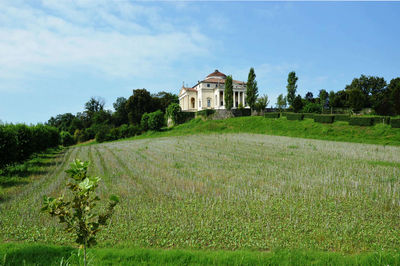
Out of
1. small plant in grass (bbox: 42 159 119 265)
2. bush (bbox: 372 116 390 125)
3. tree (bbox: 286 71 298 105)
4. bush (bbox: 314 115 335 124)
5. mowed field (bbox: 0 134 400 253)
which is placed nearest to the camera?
small plant in grass (bbox: 42 159 119 265)

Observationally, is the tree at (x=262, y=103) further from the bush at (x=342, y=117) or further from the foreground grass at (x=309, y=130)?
the bush at (x=342, y=117)

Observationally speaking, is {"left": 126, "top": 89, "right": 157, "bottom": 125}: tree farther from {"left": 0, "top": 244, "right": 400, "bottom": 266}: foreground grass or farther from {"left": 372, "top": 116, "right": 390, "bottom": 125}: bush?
{"left": 0, "top": 244, "right": 400, "bottom": 266}: foreground grass

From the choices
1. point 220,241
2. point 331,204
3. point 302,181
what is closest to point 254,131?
point 302,181

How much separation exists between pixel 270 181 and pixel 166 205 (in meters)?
4.44

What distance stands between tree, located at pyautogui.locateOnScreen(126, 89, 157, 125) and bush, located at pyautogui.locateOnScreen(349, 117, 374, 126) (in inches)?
2282

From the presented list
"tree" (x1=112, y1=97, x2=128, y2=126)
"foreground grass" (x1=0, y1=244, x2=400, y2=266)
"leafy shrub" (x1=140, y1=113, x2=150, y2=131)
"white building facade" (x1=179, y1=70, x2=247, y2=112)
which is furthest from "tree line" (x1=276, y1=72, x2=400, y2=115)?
"tree" (x1=112, y1=97, x2=128, y2=126)

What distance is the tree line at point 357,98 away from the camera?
1789 inches

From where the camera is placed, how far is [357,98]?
45656mm

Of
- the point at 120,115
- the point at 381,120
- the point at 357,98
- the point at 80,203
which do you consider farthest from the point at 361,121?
the point at 120,115

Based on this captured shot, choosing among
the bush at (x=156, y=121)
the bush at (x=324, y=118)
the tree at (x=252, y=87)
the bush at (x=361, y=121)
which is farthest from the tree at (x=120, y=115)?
the bush at (x=361, y=121)

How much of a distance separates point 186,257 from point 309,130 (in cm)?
3224

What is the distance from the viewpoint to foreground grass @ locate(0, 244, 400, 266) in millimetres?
3512

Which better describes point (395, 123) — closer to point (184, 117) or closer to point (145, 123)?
point (184, 117)

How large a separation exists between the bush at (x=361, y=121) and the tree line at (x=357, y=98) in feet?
56.3
